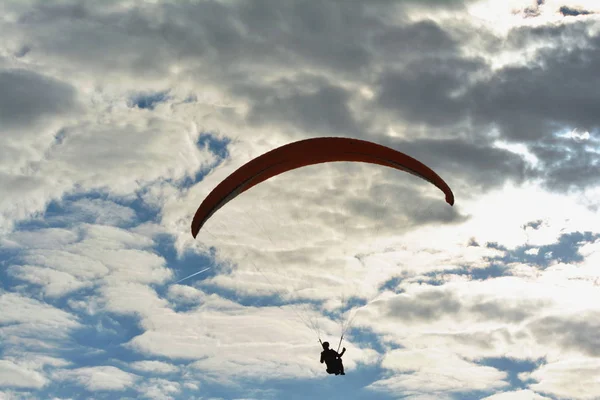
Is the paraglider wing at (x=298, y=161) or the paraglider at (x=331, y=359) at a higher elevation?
the paraglider wing at (x=298, y=161)

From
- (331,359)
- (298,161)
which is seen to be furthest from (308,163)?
(331,359)

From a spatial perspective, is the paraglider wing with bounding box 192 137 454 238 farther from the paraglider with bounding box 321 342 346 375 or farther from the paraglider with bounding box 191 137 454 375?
the paraglider with bounding box 321 342 346 375

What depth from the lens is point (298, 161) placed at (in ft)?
89.5

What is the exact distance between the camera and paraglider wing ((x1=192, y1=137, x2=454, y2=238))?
26.7 metres

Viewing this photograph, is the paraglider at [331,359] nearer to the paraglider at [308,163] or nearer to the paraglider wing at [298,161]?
the paraglider at [308,163]

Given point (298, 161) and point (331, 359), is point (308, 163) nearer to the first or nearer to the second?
point (298, 161)

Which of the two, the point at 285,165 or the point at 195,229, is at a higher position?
the point at 285,165

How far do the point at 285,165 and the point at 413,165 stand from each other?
504cm

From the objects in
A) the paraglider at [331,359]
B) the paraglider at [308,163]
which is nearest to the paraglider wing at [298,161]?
the paraglider at [308,163]

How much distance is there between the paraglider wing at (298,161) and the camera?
2666cm

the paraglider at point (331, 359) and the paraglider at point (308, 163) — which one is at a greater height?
the paraglider at point (308, 163)

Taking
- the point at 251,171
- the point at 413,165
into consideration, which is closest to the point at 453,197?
the point at 413,165

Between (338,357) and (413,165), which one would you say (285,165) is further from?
(338,357)

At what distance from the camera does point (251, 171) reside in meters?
26.6
